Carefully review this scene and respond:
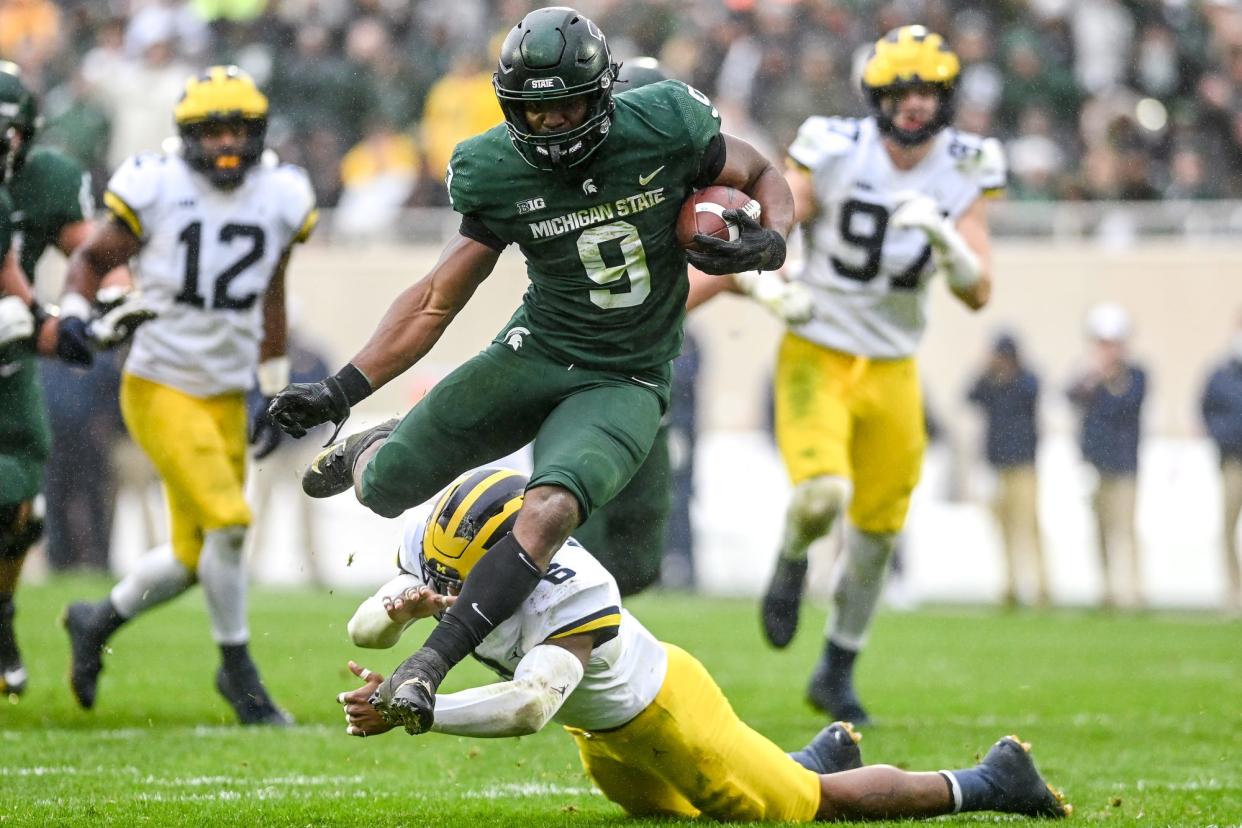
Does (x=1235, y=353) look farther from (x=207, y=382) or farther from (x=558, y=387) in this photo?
(x=558, y=387)

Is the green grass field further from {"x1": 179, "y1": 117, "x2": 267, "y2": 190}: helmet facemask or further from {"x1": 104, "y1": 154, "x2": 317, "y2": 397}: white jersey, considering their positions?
{"x1": 179, "y1": 117, "x2": 267, "y2": 190}: helmet facemask

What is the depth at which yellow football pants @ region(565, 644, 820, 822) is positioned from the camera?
4148mm

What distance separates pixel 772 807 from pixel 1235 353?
27.7ft

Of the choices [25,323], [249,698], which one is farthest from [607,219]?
[249,698]

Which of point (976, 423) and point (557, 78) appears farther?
point (976, 423)

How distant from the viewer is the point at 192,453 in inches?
259

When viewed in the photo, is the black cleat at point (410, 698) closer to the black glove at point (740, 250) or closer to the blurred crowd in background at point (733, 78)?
the black glove at point (740, 250)

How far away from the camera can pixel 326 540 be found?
47.6ft

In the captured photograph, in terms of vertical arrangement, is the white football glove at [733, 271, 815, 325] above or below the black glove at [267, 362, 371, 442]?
below

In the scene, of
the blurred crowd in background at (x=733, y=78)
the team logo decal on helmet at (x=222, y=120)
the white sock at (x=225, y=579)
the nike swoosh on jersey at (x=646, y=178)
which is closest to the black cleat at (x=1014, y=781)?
the nike swoosh on jersey at (x=646, y=178)

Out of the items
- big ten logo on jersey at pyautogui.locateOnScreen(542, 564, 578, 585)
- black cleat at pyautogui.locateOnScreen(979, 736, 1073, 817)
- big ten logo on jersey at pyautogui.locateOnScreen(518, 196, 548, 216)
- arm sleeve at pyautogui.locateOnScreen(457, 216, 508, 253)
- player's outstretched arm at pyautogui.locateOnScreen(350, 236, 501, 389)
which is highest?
big ten logo on jersey at pyautogui.locateOnScreen(518, 196, 548, 216)

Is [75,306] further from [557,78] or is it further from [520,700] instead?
[520,700]

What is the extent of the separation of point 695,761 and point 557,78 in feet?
5.22

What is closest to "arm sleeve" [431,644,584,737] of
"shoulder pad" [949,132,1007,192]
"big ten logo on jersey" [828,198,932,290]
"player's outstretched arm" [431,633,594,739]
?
"player's outstretched arm" [431,633,594,739]
